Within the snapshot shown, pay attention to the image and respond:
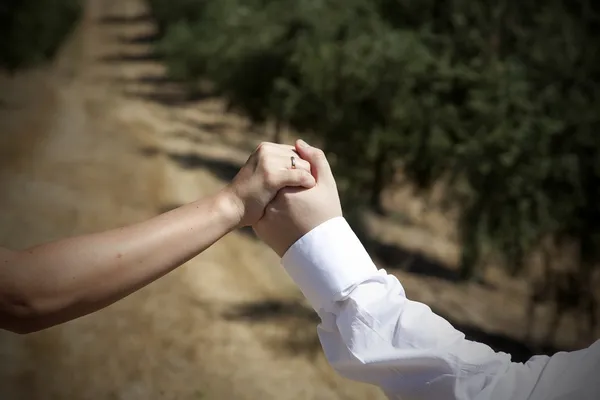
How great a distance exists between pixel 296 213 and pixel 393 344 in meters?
0.16

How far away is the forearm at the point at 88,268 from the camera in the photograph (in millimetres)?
588

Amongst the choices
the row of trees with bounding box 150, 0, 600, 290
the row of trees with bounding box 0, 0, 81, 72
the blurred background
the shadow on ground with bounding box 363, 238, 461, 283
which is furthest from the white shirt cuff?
the row of trees with bounding box 0, 0, 81, 72

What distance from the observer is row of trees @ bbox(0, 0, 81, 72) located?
4.70 m

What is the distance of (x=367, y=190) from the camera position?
10.4ft

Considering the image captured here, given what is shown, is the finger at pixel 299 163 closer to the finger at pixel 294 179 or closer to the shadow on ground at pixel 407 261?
the finger at pixel 294 179

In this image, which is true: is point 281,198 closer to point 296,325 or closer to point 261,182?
point 261,182

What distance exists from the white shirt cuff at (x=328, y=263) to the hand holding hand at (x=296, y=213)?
1cm

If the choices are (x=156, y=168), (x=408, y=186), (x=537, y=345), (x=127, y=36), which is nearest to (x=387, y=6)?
(x=408, y=186)

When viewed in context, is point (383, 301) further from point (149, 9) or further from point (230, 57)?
point (149, 9)

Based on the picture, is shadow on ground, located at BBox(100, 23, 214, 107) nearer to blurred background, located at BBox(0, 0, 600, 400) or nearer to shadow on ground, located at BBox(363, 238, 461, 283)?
blurred background, located at BBox(0, 0, 600, 400)

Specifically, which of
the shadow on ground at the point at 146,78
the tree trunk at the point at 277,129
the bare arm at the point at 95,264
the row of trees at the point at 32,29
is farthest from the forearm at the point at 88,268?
the shadow on ground at the point at 146,78

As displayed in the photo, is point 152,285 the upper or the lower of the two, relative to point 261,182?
lower

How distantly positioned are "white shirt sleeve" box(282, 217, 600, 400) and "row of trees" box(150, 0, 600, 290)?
1713 millimetres

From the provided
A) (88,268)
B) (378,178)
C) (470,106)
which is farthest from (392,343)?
(378,178)
